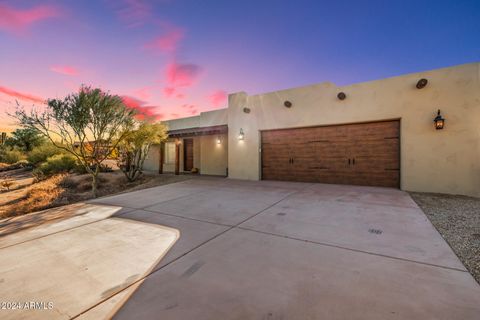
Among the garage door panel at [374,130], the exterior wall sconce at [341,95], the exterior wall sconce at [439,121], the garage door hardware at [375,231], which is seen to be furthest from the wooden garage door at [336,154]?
the garage door hardware at [375,231]

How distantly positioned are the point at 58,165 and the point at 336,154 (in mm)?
13970

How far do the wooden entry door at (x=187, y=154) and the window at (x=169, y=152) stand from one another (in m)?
1.02

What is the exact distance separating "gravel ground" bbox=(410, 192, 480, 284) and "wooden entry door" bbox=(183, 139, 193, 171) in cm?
1128

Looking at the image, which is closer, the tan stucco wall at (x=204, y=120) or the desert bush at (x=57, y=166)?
the desert bush at (x=57, y=166)

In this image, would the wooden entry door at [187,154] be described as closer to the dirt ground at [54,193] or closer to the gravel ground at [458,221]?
the dirt ground at [54,193]

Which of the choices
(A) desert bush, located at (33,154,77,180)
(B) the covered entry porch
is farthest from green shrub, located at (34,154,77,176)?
(B) the covered entry porch

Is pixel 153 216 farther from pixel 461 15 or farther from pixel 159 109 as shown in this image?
pixel 461 15

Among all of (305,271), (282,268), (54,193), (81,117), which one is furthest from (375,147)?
(54,193)

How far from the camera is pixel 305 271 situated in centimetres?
197

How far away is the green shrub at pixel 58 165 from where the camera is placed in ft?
33.5

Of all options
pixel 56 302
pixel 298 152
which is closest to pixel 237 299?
pixel 56 302

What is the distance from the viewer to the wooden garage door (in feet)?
21.7

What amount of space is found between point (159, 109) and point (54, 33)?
482 cm

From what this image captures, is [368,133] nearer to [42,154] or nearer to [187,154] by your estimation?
[187,154]
